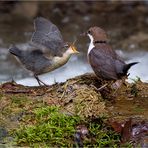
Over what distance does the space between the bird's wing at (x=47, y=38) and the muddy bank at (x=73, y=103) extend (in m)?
0.35

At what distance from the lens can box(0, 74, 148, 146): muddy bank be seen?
4.67 metres

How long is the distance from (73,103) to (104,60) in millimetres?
456

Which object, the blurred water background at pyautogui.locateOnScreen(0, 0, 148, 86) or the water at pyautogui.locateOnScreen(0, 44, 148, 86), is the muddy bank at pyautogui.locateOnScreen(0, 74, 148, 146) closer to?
the water at pyautogui.locateOnScreen(0, 44, 148, 86)

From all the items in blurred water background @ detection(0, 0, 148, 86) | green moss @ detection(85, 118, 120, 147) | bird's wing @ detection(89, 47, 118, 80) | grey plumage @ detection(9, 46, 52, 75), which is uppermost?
blurred water background @ detection(0, 0, 148, 86)

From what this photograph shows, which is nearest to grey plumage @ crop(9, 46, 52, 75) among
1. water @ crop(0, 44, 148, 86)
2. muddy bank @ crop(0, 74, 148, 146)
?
muddy bank @ crop(0, 74, 148, 146)

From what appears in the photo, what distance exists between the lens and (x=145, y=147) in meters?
4.35

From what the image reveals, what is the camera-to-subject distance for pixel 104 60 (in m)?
5.02

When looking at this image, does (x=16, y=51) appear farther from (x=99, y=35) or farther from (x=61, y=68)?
(x=61, y=68)

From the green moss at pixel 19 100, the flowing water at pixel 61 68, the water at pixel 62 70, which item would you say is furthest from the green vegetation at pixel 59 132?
the water at pixel 62 70

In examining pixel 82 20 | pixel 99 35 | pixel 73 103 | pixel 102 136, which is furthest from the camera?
pixel 82 20

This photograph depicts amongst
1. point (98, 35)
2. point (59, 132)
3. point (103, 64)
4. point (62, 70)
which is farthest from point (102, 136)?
point (62, 70)

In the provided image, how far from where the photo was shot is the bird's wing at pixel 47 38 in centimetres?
543

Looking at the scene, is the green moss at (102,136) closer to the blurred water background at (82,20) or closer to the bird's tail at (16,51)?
the bird's tail at (16,51)

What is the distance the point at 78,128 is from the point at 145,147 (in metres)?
0.49
